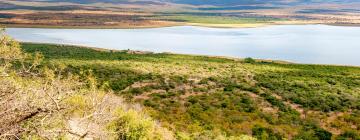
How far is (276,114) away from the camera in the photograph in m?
40.7

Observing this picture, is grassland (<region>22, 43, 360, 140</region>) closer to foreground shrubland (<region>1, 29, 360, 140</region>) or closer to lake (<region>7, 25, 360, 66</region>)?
foreground shrubland (<region>1, 29, 360, 140</region>)

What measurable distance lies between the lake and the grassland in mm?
15838

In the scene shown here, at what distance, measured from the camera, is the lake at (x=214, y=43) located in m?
96.1

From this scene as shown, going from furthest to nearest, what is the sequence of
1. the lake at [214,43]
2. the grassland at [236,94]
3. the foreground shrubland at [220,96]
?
1. the lake at [214,43]
2. the grassland at [236,94]
3. the foreground shrubland at [220,96]

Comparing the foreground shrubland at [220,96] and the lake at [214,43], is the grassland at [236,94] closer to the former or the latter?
the foreground shrubland at [220,96]

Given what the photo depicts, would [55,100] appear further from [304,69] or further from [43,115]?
[304,69]

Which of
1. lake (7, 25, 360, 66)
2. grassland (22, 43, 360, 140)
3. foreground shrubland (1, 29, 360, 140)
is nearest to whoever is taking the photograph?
foreground shrubland (1, 29, 360, 140)

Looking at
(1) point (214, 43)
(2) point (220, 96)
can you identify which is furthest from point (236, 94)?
(1) point (214, 43)

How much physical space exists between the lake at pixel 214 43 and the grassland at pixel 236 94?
15838 millimetres

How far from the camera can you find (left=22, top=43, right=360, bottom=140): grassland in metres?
35.1

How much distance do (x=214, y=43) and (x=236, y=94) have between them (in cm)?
6775

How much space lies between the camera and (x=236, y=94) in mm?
49438

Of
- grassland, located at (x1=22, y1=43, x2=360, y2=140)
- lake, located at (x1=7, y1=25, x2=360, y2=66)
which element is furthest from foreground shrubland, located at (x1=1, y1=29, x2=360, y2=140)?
lake, located at (x1=7, y1=25, x2=360, y2=66)

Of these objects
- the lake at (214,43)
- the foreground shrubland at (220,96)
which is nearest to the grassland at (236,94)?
the foreground shrubland at (220,96)
